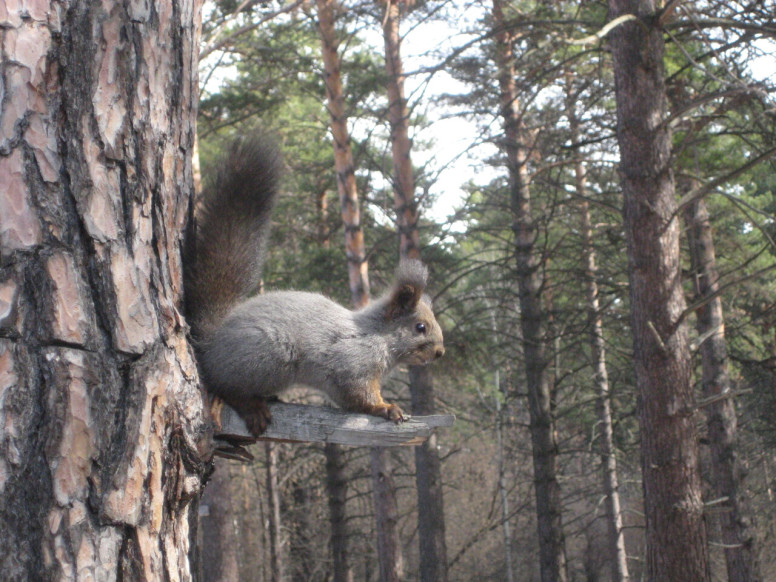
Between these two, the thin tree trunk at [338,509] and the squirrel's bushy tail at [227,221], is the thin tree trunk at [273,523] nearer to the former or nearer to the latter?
the thin tree trunk at [338,509]

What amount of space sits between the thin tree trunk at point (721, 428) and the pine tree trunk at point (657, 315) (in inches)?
203

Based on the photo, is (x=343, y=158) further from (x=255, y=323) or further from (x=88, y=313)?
(x=88, y=313)

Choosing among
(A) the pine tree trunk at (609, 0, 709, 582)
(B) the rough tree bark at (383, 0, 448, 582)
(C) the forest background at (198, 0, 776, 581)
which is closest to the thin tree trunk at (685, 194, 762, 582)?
(C) the forest background at (198, 0, 776, 581)

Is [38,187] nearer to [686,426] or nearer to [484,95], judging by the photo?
[686,426]

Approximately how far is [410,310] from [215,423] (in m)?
1.36

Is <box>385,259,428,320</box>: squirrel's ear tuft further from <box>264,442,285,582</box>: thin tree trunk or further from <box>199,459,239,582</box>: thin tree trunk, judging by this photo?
<box>264,442,285,582</box>: thin tree trunk

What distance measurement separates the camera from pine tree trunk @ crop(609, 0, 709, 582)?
5621 mm

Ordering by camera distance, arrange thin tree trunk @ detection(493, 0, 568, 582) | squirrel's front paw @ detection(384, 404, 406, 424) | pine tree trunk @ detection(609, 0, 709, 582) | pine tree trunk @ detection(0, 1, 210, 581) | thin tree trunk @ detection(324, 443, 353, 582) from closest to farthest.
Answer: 1. pine tree trunk @ detection(0, 1, 210, 581)
2. squirrel's front paw @ detection(384, 404, 406, 424)
3. pine tree trunk @ detection(609, 0, 709, 582)
4. thin tree trunk @ detection(493, 0, 568, 582)
5. thin tree trunk @ detection(324, 443, 353, 582)

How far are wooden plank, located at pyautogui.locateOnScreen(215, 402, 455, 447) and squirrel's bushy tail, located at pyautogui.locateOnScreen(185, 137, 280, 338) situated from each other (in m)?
0.39

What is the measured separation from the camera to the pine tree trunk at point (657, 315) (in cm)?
562

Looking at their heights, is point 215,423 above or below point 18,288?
below

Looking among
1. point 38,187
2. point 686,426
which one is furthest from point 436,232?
point 38,187

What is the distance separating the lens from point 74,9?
2.02 meters

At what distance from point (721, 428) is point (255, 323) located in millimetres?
9826
